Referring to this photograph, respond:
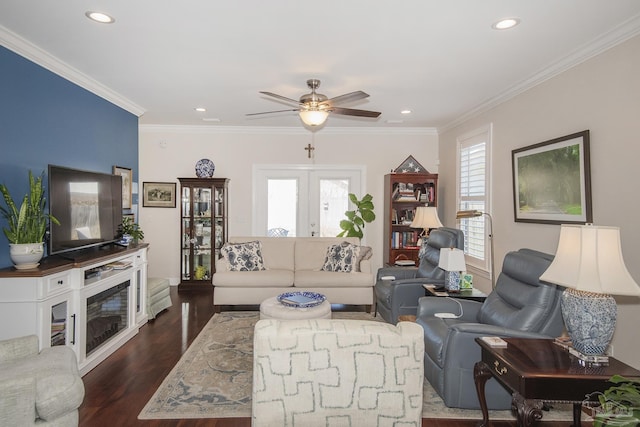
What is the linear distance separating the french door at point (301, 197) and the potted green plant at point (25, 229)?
385cm

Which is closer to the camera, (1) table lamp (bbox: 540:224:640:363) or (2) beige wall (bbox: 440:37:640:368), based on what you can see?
(1) table lamp (bbox: 540:224:640:363)

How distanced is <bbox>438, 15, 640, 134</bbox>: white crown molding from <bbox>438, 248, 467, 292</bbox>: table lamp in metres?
1.90

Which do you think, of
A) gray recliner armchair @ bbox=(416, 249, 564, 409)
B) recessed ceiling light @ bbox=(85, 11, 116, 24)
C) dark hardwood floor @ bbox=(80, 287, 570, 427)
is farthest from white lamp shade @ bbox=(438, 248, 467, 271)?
recessed ceiling light @ bbox=(85, 11, 116, 24)

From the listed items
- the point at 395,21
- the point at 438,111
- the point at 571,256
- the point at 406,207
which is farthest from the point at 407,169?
the point at 571,256

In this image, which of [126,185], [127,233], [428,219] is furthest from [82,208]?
[428,219]

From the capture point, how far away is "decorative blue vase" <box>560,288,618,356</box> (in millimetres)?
1971

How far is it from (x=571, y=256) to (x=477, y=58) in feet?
6.92

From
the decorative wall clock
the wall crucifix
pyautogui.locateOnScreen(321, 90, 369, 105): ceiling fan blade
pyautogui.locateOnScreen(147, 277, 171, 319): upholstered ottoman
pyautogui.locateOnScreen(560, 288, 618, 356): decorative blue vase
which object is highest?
the wall crucifix

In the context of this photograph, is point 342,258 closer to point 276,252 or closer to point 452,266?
point 276,252

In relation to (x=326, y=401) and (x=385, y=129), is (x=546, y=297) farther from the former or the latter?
(x=385, y=129)

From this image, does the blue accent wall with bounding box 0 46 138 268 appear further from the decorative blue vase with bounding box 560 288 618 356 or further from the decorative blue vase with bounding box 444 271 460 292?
the decorative blue vase with bounding box 560 288 618 356

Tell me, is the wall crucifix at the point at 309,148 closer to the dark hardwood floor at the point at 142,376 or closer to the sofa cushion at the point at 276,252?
the sofa cushion at the point at 276,252

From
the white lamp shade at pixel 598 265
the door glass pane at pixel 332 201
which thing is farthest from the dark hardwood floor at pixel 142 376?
the door glass pane at pixel 332 201

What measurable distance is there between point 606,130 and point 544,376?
7.13 feet
